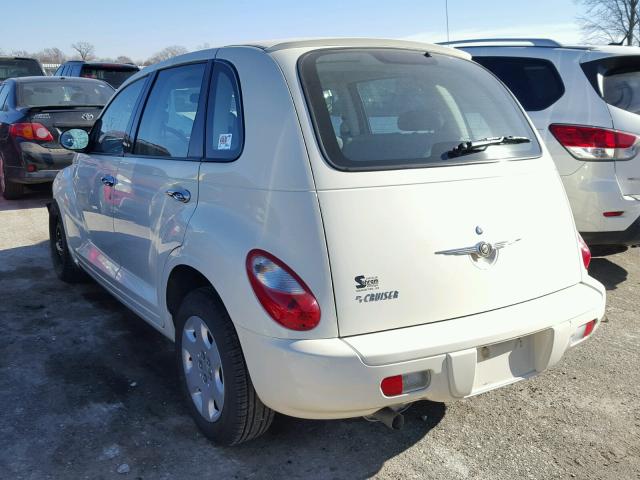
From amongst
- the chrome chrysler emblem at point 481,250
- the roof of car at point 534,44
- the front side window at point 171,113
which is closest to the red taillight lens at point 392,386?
the chrome chrysler emblem at point 481,250

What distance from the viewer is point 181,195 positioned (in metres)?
2.99

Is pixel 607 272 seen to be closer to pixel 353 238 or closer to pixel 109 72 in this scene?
pixel 353 238

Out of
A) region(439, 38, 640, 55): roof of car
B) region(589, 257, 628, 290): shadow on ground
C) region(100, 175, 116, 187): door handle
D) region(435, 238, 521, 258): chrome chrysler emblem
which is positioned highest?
region(439, 38, 640, 55): roof of car

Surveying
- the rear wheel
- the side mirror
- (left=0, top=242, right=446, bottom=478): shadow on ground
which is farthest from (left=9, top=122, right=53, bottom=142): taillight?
(left=0, top=242, right=446, bottom=478): shadow on ground

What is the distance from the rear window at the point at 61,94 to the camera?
27.6 ft

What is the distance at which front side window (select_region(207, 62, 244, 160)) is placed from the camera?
275cm

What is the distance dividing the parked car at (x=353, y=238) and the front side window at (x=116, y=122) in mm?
743

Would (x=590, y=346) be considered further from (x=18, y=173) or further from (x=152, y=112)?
(x=18, y=173)

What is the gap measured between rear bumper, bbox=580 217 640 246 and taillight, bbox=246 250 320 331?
3100 mm

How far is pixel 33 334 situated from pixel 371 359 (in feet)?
9.28

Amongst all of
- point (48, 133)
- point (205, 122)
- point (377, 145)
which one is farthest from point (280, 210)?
point (48, 133)

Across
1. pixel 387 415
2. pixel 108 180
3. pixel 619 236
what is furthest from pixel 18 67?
pixel 387 415

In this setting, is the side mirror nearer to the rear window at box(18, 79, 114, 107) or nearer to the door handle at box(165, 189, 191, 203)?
the door handle at box(165, 189, 191, 203)

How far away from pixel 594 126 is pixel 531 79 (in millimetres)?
756
